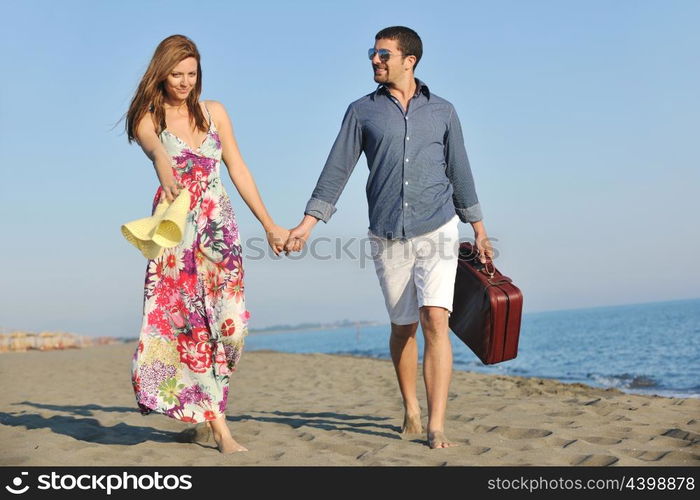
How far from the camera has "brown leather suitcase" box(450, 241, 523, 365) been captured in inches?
171

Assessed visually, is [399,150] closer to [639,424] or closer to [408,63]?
[408,63]

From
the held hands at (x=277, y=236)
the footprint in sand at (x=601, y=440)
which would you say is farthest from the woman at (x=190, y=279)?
the footprint in sand at (x=601, y=440)

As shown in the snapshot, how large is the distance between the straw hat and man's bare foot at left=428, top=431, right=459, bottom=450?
181cm

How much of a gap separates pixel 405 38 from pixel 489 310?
1.73 m

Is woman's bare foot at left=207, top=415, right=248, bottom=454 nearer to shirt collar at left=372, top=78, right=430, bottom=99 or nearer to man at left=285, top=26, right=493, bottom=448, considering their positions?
man at left=285, top=26, right=493, bottom=448

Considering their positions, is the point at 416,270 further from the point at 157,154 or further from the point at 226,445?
the point at 157,154

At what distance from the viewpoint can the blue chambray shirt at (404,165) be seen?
4.47 metres

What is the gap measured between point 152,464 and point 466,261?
2222 mm

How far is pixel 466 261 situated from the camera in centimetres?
468

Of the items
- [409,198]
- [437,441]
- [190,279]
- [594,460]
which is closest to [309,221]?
[409,198]

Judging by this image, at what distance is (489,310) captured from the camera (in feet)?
14.2

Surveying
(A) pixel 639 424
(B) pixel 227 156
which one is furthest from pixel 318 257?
(A) pixel 639 424

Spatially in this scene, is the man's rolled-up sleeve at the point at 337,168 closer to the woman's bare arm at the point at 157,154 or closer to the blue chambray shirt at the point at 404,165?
the blue chambray shirt at the point at 404,165

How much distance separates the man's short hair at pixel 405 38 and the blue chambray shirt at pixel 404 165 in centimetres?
21
